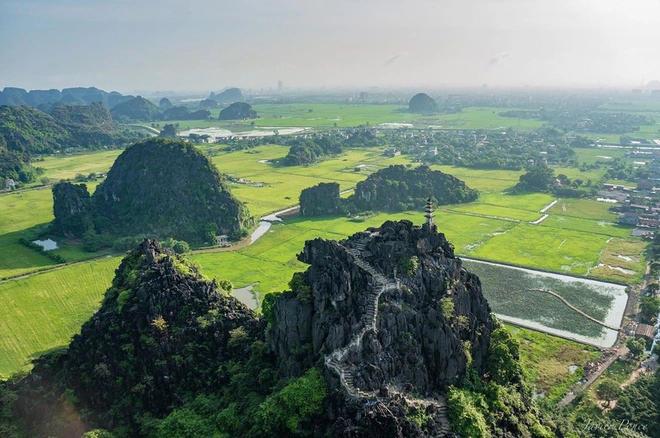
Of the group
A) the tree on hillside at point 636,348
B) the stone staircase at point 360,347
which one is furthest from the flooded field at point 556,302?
the stone staircase at point 360,347

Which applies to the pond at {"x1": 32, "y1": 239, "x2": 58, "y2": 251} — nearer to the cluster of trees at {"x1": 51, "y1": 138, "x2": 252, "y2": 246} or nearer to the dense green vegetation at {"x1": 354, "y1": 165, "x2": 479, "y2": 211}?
the cluster of trees at {"x1": 51, "y1": 138, "x2": 252, "y2": 246}

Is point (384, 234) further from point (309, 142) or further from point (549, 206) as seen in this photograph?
point (309, 142)

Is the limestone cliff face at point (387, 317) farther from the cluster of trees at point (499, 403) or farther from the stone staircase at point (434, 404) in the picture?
the cluster of trees at point (499, 403)

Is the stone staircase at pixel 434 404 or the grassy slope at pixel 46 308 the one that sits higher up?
the stone staircase at pixel 434 404

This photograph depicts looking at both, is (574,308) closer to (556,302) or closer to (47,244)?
(556,302)

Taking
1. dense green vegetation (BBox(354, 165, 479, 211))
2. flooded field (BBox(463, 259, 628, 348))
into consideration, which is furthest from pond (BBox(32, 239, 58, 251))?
flooded field (BBox(463, 259, 628, 348))

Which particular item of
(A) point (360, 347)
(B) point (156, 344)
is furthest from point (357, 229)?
(A) point (360, 347)

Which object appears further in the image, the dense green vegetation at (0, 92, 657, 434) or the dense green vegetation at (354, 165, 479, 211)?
the dense green vegetation at (354, 165, 479, 211)

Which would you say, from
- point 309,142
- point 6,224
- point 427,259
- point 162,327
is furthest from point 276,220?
point 309,142
